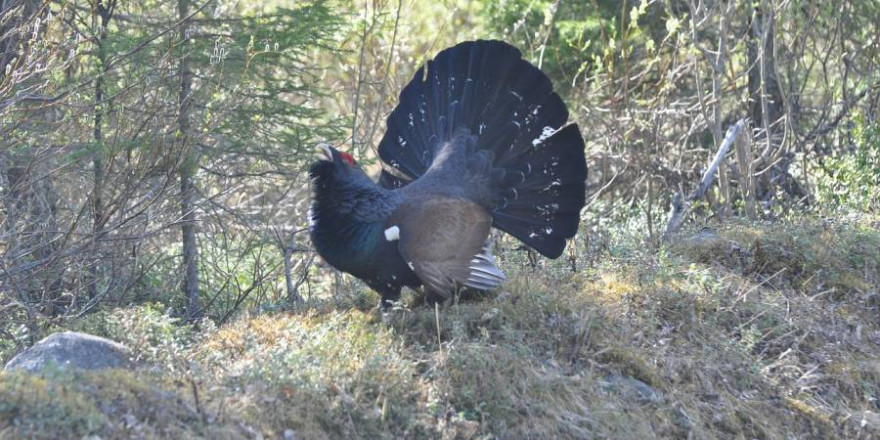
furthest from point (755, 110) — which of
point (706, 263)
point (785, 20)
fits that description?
point (706, 263)

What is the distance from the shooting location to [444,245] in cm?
702

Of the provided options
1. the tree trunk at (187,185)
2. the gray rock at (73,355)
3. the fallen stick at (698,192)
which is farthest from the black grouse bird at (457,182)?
the gray rock at (73,355)

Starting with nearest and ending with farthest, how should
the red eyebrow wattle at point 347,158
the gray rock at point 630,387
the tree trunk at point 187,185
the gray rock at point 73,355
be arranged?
the gray rock at point 73,355 → the gray rock at point 630,387 → the red eyebrow wattle at point 347,158 → the tree trunk at point 187,185

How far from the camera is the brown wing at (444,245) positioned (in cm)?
684

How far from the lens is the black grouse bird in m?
6.84

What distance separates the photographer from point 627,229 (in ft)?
34.8

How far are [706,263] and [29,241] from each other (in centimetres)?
589

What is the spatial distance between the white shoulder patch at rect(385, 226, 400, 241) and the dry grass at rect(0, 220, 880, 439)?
571mm

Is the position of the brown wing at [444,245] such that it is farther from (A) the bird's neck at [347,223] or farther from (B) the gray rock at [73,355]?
(B) the gray rock at [73,355]

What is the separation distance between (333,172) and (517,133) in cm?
184

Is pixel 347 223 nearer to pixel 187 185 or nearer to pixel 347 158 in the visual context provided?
pixel 347 158

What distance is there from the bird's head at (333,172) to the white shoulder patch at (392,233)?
490 millimetres

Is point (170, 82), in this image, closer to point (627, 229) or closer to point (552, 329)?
point (552, 329)

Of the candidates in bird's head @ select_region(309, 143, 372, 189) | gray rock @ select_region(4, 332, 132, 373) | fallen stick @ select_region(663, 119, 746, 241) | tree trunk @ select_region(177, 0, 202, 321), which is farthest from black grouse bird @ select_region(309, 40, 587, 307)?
gray rock @ select_region(4, 332, 132, 373)
